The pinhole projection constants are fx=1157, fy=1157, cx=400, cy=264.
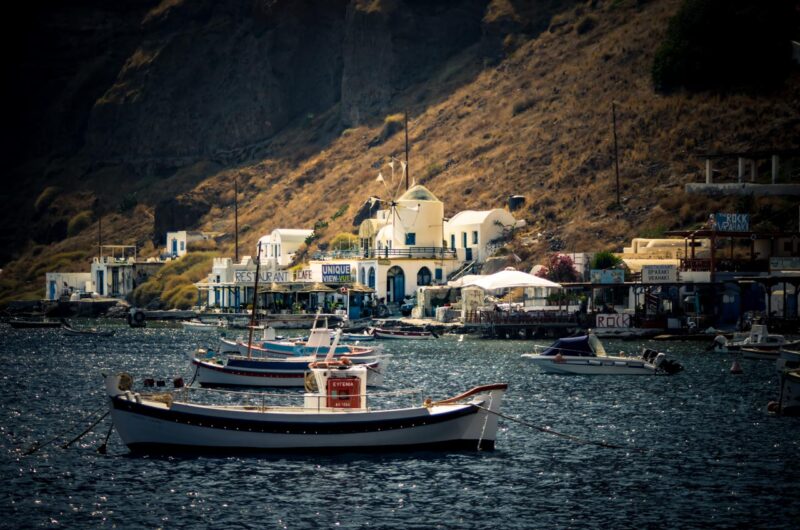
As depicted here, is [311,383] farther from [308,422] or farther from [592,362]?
[592,362]

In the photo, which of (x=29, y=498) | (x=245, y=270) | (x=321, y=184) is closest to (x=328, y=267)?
(x=245, y=270)

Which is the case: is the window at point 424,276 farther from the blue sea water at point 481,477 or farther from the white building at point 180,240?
the blue sea water at point 481,477

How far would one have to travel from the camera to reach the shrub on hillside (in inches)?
5261

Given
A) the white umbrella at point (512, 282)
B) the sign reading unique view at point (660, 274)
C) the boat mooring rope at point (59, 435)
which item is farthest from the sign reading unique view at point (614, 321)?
the boat mooring rope at point (59, 435)

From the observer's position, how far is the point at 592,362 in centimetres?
6438

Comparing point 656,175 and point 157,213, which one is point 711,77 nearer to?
point 656,175

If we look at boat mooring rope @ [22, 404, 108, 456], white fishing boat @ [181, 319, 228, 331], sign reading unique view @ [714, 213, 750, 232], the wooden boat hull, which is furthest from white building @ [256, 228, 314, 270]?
the wooden boat hull

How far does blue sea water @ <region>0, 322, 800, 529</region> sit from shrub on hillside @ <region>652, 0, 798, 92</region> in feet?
278

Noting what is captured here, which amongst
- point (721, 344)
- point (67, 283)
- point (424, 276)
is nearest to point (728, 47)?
point (424, 276)

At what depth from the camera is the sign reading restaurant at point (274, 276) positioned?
123 m

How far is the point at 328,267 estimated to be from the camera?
395 feet

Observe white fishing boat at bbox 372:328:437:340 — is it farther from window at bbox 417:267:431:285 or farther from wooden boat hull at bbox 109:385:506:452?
wooden boat hull at bbox 109:385:506:452

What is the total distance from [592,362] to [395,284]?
179 ft

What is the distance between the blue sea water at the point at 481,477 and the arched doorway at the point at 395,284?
60551 millimetres
